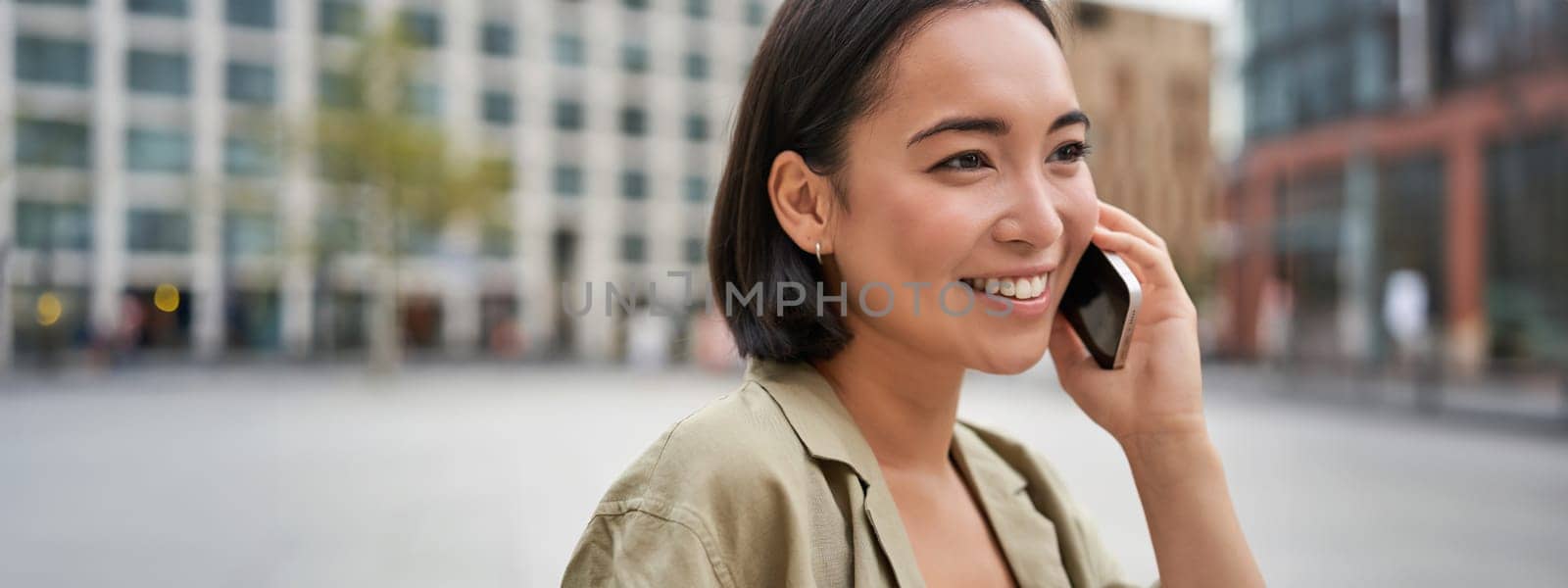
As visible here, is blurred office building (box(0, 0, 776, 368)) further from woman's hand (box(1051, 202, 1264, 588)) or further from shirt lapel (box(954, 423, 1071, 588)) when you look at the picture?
woman's hand (box(1051, 202, 1264, 588))

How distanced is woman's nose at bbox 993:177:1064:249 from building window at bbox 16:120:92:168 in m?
30.8

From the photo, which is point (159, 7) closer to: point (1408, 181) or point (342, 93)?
point (342, 93)

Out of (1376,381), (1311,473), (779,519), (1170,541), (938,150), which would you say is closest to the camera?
(779,519)

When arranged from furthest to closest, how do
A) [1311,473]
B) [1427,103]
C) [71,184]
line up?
[71,184]
[1427,103]
[1311,473]

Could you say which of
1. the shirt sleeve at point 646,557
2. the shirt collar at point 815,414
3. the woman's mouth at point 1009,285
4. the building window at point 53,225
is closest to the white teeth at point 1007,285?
the woman's mouth at point 1009,285

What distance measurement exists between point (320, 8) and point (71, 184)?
36.9ft

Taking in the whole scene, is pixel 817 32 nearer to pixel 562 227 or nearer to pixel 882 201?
pixel 882 201

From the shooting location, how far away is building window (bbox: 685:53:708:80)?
48.6 metres

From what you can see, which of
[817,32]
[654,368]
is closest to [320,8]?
[654,368]

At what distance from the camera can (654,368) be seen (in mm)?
27047

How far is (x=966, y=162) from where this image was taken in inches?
48.3

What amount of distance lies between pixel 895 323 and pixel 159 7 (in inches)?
1775

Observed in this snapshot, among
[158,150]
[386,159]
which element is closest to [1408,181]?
[386,159]

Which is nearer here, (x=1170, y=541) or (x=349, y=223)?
(x=1170, y=541)
